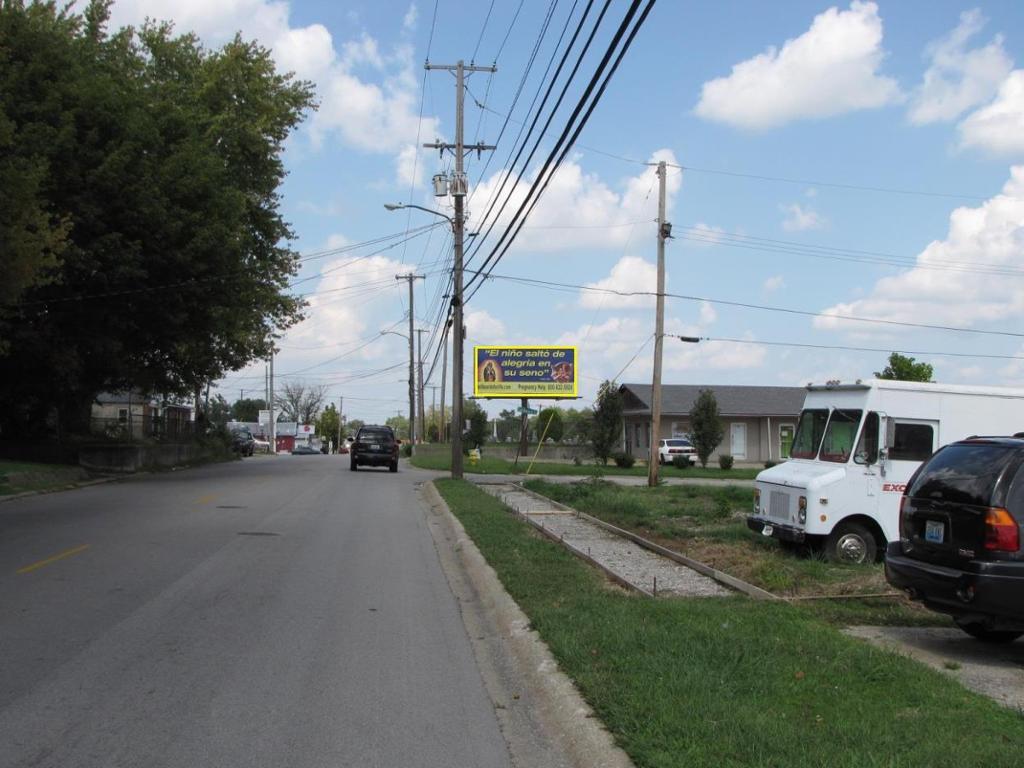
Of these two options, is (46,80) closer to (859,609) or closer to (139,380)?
(139,380)

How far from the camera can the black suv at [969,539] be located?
6.96 m

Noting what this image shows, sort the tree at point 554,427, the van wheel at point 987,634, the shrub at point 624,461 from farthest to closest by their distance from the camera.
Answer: the tree at point 554,427, the shrub at point 624,461, the van wheel at point 987,634

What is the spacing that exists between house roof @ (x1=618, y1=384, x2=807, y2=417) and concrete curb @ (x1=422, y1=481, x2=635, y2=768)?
47.2m

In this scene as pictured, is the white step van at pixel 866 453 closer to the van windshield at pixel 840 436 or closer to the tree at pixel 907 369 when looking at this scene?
the van windshield at pixel 840 436

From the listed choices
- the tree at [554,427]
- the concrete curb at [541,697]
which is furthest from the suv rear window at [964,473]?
the tree at [554,427]

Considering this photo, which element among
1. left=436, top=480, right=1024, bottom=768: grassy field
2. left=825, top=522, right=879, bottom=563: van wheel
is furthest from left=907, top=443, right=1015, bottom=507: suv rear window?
left=825, top=522, right=879, bottom=563: van wheel

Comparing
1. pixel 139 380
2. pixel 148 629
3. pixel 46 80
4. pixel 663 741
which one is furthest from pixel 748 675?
pixel 139 380

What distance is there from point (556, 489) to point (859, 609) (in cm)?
1619

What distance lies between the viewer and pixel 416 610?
30.6 feet

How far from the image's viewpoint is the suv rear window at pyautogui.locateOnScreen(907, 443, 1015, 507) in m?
7.29

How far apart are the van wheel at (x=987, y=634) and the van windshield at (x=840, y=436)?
459 centimetres

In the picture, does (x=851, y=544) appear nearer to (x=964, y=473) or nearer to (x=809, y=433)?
(x=809, y=433)

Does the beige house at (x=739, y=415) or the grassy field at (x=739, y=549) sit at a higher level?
the beige house at (x=739, y=415)

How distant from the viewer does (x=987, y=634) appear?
8023 millimetres
